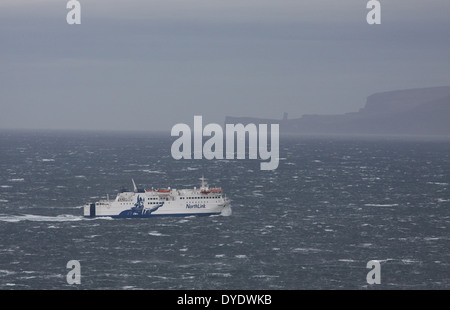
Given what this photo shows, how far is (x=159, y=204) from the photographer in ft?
418

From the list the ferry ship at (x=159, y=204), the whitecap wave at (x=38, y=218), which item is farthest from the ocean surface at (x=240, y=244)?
the ferry ship at (x=159, y=204)

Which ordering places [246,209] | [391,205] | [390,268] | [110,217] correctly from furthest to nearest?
[391,205], [246,209], [110,217], [390,268]

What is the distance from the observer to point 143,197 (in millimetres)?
126562

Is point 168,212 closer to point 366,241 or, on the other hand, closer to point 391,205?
point 366,241

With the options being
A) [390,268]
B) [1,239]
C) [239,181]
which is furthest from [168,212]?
[239,181]

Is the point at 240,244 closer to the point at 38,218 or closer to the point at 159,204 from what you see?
the point at 159,204

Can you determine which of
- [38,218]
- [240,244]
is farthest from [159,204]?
[240,244]

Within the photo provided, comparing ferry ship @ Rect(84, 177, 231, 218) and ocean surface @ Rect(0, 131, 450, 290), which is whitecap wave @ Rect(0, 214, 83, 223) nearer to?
ocean surface @ Rect(0, 131, 450, 290)

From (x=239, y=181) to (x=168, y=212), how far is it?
68.2 metres

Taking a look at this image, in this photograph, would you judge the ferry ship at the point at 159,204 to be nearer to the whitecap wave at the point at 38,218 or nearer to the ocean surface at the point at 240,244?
the ocean surface at the point at 240,244

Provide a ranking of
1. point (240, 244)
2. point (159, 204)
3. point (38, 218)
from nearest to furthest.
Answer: point (240, 244), point (38, 218), point (159, 204)

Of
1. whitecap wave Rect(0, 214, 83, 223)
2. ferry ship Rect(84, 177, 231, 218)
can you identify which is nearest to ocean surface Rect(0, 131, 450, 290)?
whitecap wave Rect(0, 214, 83, 223)

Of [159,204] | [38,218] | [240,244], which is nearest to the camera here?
[240,244]

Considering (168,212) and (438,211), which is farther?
(438,211)
